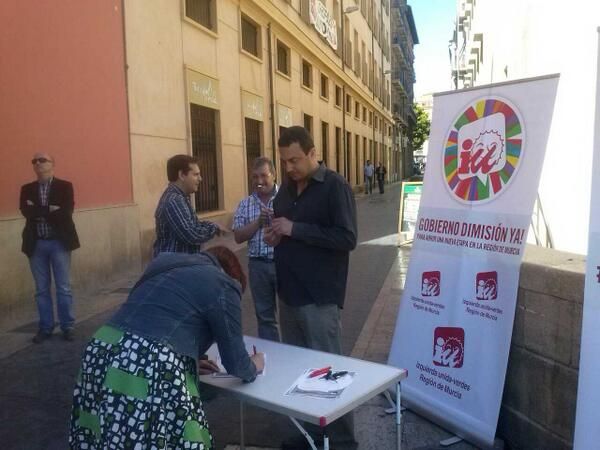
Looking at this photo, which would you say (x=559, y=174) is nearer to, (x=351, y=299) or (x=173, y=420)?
(x=351, y=299)

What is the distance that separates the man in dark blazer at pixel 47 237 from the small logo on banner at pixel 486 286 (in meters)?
3.94

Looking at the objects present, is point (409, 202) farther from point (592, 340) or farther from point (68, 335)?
point (592, 340)

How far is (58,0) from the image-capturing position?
7.19m

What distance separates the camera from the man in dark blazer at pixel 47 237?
5.33 metres

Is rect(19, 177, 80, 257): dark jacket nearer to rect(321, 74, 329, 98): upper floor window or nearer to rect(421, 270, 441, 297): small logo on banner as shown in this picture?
rect(421, 270, 441, 297): small logo on banner

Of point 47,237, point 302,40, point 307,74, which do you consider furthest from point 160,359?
point 307,74

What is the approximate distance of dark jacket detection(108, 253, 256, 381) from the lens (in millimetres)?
2104

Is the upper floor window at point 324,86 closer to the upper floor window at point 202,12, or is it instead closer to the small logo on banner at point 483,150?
the upper floor window at point 202,12

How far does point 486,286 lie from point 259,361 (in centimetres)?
146

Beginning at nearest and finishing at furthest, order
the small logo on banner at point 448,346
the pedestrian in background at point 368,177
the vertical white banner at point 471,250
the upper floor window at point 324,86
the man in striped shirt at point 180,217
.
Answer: the vertical white banner at point 471,250 < the small logo on banner at point 448,346 < the man in striped shirt at point 180,217 < the upper floor window at point 324,86 < the pedestrian in background at point 368,177

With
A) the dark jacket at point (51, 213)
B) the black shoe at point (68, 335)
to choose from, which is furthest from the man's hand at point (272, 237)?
the black shoe at point (68, 335)

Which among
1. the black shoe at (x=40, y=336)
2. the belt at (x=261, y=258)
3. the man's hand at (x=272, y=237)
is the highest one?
the man's hand at (x=272, y=237)

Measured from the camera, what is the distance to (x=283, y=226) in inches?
118

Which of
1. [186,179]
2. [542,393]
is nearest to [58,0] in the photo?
[186,179]
